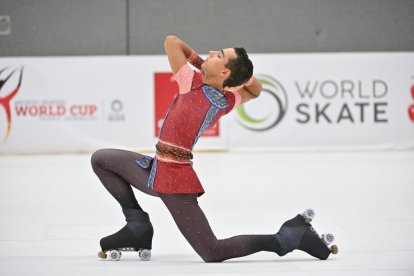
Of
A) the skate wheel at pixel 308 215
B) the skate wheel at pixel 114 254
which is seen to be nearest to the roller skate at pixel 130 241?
the skate wheel at pixel 114 254

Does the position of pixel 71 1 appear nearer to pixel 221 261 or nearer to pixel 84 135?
pixel 84 135

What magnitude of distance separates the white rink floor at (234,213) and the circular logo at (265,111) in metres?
0.69

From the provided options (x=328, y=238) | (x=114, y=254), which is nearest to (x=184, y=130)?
(x=114, y=254)

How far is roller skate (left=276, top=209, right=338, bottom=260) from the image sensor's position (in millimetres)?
3684

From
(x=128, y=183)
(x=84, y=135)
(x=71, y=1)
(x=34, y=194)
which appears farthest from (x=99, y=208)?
(x=71, y=1)

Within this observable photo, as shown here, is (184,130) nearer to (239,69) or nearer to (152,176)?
(152,176)

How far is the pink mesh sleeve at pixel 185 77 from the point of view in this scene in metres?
3.67

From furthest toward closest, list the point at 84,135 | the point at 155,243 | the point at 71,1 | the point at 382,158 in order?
the point at 71,1
the point at 84,135
the point at 382,158
the point at 155,243

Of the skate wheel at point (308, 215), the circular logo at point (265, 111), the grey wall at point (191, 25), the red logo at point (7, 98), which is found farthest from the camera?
the grey wall at point (191, 25)

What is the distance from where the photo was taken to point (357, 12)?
10984 mm

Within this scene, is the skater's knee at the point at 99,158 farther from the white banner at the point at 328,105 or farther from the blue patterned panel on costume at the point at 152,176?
the white banner at the point at 328,105

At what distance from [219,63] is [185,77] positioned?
180mm

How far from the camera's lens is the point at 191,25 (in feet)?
35.9

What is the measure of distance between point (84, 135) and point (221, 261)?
6.33 metres
